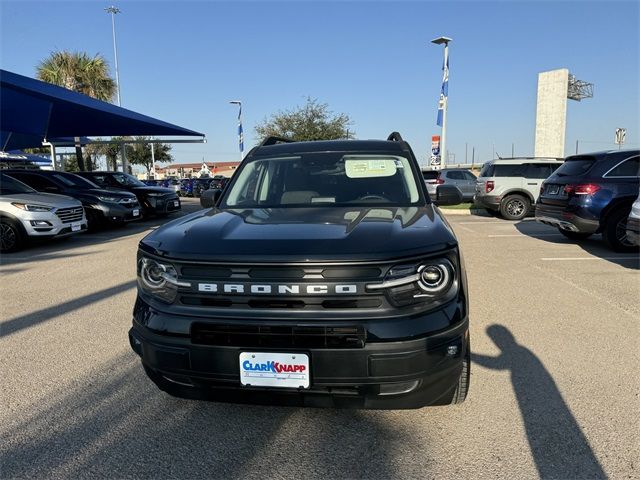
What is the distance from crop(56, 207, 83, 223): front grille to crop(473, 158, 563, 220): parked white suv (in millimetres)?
11128

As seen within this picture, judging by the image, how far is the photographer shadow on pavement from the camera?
7.64 feet

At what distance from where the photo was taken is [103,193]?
12.4 meters

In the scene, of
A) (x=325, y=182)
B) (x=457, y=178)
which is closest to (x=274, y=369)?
(x=325, y=182)

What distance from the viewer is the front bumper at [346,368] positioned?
7.02ft

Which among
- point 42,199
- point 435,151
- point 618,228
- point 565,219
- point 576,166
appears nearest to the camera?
point 618,228

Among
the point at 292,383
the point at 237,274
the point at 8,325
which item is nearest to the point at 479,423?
the point at 292,383

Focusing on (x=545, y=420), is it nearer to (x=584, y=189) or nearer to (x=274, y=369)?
(x=274, y=369)

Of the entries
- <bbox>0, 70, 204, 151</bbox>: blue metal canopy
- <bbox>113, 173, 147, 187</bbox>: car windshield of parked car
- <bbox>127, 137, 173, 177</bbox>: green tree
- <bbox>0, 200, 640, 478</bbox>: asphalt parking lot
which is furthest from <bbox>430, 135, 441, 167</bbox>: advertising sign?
<bbox>127, 137, 173, 177</bbox>: green tree

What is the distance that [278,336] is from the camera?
7.21 ft

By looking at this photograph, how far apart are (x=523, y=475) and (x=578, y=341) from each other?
2177 millimetres

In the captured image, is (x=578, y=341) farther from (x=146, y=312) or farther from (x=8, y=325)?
(x=8, y=325)

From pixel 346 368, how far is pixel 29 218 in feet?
29.3

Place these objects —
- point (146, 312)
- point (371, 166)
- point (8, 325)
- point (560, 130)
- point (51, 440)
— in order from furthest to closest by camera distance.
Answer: point (560, 130), point (8, 325), point (371, 166), point (51, 440), point (146, 312)

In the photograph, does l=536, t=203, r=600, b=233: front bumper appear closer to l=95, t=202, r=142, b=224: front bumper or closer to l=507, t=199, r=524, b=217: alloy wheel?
l=507, t=199, r=524, b=217: alloy wheel
